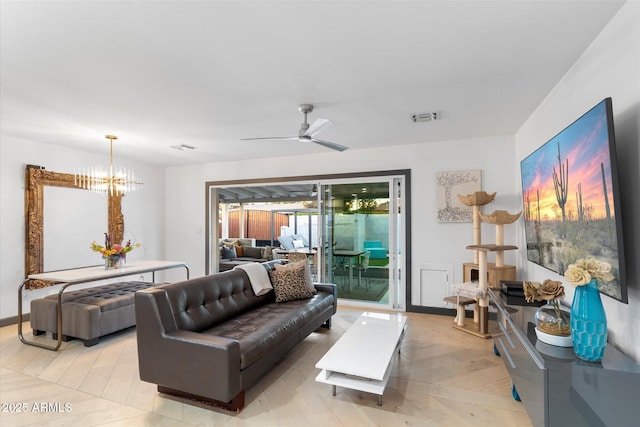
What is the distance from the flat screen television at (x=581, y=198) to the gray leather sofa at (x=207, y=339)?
226cm

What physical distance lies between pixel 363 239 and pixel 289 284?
1930mm

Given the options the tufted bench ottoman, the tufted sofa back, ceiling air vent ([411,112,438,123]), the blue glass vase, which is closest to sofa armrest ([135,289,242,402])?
the tufted sofa back

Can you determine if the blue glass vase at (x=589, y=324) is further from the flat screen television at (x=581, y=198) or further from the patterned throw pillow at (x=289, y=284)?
the patterned throw pillow at (x=289, y=284)

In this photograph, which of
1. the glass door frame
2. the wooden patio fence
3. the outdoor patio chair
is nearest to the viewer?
the glass door frame

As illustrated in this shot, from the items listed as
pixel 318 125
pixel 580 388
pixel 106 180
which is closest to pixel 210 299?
pixel 318 125

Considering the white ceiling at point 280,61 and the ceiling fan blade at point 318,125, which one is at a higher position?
the white ceiling at point 280,61

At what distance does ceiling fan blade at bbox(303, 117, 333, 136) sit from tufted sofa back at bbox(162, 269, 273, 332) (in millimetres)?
1681

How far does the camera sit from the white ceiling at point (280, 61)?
1788 mm

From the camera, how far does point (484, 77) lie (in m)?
2.58

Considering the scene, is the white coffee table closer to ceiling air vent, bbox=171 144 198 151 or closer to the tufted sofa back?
the tufted sofa back

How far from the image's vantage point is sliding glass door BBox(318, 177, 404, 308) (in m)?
4.93

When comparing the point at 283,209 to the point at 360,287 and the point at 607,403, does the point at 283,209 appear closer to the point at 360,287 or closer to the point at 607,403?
the point at 360,287

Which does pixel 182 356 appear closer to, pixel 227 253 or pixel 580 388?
pixel 580 388

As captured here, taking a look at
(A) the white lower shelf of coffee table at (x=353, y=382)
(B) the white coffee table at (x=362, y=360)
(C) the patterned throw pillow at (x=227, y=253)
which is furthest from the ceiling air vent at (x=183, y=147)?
(C) the patterned throw pillow at (x=227, y=253)
